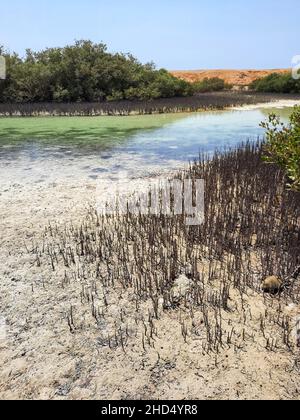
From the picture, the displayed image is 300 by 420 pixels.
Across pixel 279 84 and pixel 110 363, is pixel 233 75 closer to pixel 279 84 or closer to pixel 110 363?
pixel 279 84

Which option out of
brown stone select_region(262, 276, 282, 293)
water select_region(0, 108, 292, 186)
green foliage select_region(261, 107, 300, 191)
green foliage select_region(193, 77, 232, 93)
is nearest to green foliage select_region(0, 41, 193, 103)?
water select_region(0, 108, 292, 186)

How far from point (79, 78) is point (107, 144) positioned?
18.1 metres

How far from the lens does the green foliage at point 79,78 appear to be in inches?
1110

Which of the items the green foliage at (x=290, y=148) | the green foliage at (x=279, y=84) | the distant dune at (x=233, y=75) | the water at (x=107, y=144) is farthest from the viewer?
the distant dune at (x=233, y=75)

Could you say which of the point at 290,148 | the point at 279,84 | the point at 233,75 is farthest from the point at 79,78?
the point at 233,75

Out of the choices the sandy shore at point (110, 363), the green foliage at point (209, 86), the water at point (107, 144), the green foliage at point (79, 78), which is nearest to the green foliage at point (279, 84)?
the green foliage at point (209, 86)

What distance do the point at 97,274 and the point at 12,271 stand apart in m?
1.01

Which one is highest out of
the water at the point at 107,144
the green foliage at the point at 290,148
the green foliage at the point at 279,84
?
the green foliage at the point at 279,84

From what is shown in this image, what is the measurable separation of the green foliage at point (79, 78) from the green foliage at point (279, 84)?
11441 mm

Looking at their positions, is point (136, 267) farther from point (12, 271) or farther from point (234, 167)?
point (234, 167)

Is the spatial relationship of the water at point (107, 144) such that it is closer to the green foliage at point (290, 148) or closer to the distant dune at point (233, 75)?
the green foliage at point (290, 148)

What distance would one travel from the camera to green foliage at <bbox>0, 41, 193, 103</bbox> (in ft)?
92.5

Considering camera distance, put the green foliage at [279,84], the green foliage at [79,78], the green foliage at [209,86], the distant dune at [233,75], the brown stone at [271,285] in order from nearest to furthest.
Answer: the brown stone at [271,285] < the green foliage at [79,78] < the green foliage at [279,84] < the green foliage at [209,86] < the distant dune at [233,75]
